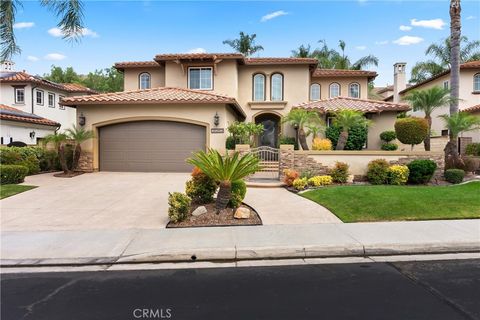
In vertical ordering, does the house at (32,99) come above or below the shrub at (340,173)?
above

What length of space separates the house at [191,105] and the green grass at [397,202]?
8369 millimetres

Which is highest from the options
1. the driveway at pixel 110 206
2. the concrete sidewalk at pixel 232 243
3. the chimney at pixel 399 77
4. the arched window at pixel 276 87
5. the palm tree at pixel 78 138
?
the chimney at pixel 399 77

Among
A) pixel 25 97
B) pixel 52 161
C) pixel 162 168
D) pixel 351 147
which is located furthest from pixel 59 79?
pixel 351 147

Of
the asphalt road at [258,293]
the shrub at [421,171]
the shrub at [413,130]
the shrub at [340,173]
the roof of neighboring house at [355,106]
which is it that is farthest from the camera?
the roof of neighboring house at [355,106]

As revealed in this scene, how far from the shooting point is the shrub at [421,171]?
42.8 ft

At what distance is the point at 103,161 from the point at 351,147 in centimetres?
1302

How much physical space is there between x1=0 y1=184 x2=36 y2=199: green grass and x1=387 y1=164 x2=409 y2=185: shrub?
1354 cm

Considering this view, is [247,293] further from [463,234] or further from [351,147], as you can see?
[351,147]

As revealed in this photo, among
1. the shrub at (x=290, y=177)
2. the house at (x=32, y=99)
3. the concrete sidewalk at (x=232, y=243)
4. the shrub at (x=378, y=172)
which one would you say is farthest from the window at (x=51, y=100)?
the shrub at (x=378, y=172)

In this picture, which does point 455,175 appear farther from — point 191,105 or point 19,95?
point 19,95

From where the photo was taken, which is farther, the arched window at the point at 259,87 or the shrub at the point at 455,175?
the arched window at the point at 259,87

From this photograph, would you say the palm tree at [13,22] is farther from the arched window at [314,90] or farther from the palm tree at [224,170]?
the arched window at [314,90]

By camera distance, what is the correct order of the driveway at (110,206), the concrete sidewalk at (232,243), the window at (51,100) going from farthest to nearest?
the window at (51,100), the driveway at (110,206), the concrete sidewalk at (232,243)

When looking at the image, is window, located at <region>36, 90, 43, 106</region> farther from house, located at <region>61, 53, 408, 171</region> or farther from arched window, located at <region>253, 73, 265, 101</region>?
arched window, located at <region>253, 73, 265, 101</region>
